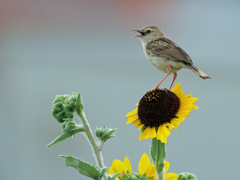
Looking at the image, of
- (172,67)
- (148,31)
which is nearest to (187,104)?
(172,67)

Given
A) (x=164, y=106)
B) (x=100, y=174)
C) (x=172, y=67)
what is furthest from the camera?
(x=172, y=67)

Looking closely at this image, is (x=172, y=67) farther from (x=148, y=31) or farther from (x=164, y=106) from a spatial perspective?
(x=164, y=106)

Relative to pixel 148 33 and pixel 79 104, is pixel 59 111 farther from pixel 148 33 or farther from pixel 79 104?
pixel 148 33

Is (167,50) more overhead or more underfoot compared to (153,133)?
more overhead

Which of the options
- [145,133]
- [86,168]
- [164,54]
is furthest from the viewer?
[164,54]

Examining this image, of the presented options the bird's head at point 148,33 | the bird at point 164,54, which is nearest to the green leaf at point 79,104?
the bird at point 164,54

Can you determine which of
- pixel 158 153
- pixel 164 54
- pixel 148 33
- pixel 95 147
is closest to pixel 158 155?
pixel 158 153

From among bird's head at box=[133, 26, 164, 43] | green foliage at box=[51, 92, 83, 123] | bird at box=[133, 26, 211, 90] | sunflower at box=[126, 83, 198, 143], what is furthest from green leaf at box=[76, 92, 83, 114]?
bird's head at box=[133, 26, 164, 43]

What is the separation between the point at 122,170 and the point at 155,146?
0.26ft

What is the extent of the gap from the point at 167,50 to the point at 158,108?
0.43m

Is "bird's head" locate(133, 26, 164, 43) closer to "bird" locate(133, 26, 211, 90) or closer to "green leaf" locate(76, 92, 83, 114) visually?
"bird" locate(133, 26, 211, 90)

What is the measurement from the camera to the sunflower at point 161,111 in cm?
56

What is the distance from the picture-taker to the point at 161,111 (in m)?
0.58

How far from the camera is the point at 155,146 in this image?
56cm
